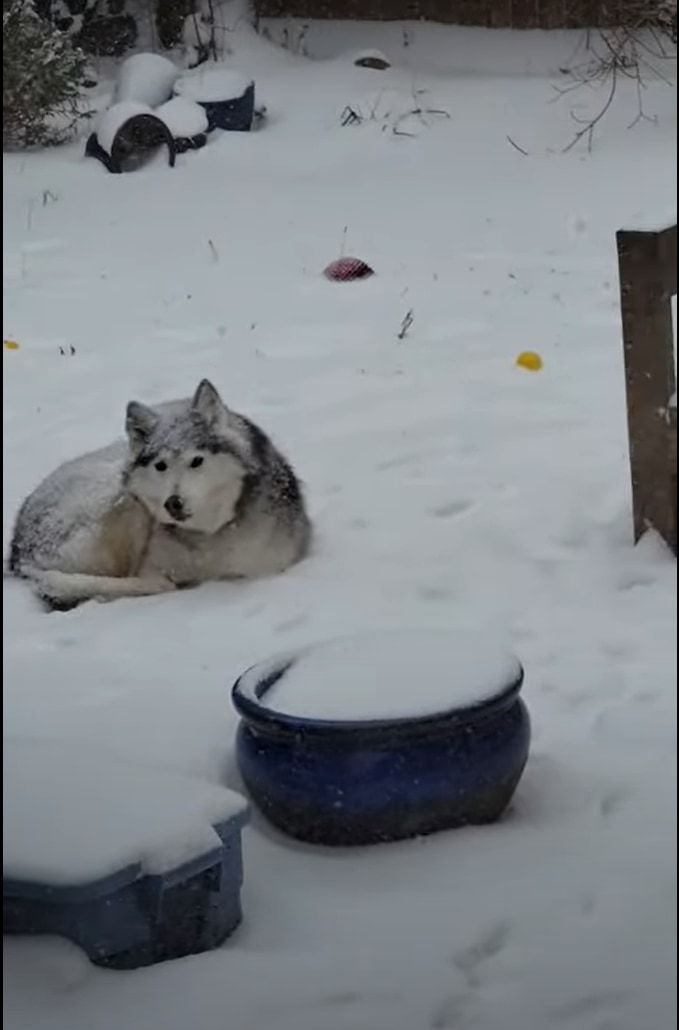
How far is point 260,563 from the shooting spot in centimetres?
252

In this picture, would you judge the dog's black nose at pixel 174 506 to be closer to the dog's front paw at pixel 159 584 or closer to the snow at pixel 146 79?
the dog's front paw at pixel 159 584

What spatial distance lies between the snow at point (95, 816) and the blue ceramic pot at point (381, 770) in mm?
158

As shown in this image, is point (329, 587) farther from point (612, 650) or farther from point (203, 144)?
point (203, 144)

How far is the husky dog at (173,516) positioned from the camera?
251 centimetres

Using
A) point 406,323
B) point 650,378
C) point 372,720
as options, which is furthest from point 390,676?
point 406,323

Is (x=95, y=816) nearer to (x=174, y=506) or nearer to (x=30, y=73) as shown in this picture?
(x=174, y=506)

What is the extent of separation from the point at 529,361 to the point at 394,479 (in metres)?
0.57

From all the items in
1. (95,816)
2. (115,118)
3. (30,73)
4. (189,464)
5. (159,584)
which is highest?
(30,73)

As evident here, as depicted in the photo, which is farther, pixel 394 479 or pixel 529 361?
pixel 529 361

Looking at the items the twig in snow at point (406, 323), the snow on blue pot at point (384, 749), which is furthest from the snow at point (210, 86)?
the snow on blue pot at point (384, 749)

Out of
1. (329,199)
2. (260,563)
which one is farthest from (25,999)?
(329,199)

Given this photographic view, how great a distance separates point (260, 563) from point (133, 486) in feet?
0.69

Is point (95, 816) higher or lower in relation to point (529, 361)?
higher

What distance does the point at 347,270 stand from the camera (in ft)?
11.7
